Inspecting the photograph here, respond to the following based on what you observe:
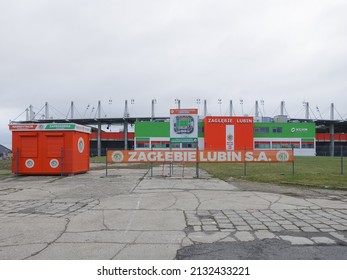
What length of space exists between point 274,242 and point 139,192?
6604 mm

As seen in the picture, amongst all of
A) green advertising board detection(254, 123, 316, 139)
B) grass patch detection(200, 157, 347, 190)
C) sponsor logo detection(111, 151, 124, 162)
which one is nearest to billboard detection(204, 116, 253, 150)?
green advertising board detection(254, 123, 316, 139)

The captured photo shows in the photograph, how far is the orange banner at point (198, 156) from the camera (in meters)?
17.2

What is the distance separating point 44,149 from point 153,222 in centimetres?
1310

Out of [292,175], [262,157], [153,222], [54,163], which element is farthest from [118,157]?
[153,222]

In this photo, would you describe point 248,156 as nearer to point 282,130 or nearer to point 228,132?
point 228,132

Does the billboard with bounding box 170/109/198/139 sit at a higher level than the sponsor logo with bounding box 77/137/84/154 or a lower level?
higher

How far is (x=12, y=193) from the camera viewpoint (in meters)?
11.0

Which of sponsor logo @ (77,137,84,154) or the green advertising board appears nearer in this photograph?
sponsor logo @ (77,137,84,154)

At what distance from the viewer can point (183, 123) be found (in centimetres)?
3966

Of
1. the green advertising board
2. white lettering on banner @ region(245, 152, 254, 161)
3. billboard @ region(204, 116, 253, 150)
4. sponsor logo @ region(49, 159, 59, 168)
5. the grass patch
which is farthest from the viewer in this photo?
the green advertising board

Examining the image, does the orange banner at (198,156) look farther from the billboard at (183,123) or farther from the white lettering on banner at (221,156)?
the billboard at (183,123)

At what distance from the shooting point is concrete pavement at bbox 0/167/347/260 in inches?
197

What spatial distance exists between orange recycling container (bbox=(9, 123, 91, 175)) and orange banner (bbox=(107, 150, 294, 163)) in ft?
7.85

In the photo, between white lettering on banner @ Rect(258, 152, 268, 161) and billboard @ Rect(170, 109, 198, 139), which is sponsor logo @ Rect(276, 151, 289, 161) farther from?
billboard @ Rect(170, 109, 198, 139)
